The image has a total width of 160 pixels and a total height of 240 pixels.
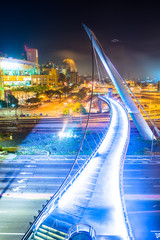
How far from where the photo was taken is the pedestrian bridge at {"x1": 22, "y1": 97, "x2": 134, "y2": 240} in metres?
6.79

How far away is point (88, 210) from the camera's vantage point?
7996 mm

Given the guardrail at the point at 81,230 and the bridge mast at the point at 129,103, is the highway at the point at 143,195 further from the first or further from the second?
the bridge mast at the point at 129,103

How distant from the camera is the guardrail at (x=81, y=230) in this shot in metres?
6.60

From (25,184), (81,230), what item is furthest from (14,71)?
(81,230)

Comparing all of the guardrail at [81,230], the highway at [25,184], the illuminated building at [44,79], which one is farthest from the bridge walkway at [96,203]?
the illuminated building at [44,79]

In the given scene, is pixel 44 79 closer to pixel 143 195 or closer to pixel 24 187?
pixel 24 187

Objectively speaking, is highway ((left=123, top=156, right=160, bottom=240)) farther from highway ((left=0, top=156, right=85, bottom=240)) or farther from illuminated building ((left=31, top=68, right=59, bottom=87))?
illuminated building ((left=31, top=68, right=59, bottom=87))

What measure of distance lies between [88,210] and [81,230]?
1257mm

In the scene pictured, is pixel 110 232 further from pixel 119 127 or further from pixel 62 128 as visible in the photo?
pixel 62 128

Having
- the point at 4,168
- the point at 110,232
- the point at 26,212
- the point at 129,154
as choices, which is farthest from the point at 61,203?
the point at 129,154

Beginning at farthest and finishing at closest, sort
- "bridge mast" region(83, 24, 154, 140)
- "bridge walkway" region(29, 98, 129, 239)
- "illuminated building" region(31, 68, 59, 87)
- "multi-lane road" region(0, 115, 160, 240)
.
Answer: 1. "illuminated building" region(31, 68, 59, 87)
2. "bridge mast" region(83, 24, 154, 140)
3. "multi-lane road" region(0, 115, 160, 240)
4. "bridge walkway" region(29, 98, 129, 239)

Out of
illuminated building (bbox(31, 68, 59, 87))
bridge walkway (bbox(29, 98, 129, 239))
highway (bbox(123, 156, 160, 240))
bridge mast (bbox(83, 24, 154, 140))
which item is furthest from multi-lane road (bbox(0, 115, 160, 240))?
illuminated building (bbox(31, 68, 59, 87))

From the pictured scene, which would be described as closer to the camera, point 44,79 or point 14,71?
point 14,71

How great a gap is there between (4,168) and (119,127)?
1162 cm
